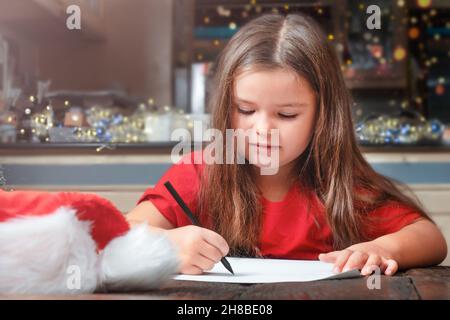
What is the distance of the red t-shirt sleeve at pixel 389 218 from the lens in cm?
84

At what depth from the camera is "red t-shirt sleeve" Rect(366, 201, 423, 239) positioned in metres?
0.84

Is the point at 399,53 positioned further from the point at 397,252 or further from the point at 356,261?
the point at 356,261

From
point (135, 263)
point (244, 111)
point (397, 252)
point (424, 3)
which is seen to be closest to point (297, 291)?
point (135, 263)

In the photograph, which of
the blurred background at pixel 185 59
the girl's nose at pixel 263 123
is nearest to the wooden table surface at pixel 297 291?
the girl's nose at pixel 263 123

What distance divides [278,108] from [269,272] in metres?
0.25

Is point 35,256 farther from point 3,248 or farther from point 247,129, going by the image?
point 247,129

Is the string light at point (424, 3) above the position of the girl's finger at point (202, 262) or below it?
above

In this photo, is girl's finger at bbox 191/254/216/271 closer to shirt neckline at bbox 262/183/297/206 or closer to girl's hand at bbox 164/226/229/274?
girl's hand at bbox 164/226/229/274

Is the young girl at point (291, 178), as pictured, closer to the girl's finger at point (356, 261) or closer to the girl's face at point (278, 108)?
the girl's face at point (278, 108)

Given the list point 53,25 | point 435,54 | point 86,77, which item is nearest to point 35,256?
point 53,25

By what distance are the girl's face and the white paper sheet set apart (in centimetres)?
18

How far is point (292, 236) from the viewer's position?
0.88 meters

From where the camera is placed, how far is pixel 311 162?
35.8 inches
